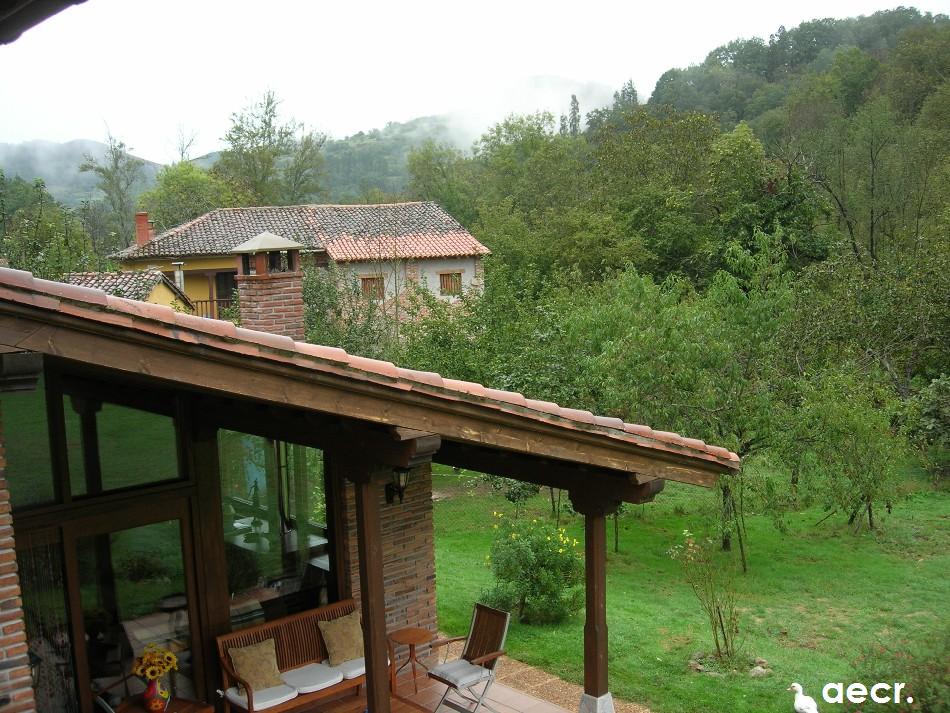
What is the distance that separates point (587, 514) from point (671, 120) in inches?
1497

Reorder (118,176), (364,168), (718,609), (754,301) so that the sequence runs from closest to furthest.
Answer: (718,609)
(754,301)
(118,176)
(364,168)

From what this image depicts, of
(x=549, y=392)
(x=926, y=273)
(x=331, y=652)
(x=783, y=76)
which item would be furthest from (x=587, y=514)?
(x=783, y=76)

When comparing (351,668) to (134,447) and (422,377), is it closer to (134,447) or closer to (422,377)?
(134,447)

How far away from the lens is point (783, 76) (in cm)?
7756

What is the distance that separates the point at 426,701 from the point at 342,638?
99 centimetres

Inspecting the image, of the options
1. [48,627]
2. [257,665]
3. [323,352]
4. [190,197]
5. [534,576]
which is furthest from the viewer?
[190,197]

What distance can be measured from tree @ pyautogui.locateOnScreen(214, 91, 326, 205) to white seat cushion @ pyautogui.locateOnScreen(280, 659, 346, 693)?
50.5m

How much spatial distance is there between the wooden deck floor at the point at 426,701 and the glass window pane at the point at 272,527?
99 centimetres

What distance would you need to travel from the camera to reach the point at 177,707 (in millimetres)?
6812

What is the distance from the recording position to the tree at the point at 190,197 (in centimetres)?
5200

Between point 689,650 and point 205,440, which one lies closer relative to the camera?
point 205,440

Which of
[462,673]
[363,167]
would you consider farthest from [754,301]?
[363,167]

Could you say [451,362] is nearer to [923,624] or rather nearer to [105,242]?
[923,624]

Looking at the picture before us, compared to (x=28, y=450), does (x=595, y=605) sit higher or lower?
lower
